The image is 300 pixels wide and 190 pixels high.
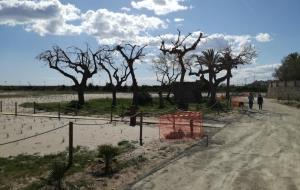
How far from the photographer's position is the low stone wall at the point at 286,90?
2798 inches

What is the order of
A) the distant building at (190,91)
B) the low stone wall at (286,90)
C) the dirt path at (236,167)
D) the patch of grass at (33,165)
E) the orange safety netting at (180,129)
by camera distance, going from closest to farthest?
the dirt path at (236,167)
the patch of grass at (33,165)
the orange safety netting at (180,129)
the distant building at (190,91)
the low stone wall at (286,90)

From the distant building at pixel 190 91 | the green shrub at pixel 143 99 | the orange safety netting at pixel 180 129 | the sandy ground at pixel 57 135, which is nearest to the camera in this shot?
the sandy ground at pixel 57 135

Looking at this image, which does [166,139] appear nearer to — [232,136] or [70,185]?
[232,136]

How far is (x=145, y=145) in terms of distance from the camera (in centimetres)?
1795

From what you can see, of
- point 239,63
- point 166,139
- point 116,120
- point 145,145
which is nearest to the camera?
point 145,145

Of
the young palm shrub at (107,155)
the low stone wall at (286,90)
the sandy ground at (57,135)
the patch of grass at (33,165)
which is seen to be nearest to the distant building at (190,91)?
the low stone wall at (286,90)

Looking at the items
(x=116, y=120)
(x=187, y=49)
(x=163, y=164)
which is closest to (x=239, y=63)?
(x=187, y=49)

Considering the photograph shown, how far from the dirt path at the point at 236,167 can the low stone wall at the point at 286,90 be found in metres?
53.4

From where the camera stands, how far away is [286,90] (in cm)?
7806

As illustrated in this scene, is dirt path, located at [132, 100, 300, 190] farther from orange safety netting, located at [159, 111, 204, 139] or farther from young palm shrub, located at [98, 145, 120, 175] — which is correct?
orange safety netting, located at [159, 111, 204, 139]

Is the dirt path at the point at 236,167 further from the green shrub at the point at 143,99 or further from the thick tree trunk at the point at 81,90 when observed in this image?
the green shrub at the point at 143,99

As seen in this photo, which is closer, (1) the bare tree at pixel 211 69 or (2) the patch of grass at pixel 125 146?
(2) the patch of grass at pixel 125 146

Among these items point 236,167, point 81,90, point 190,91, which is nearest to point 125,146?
point 236,167

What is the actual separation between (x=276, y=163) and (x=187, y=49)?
94.9 ft
